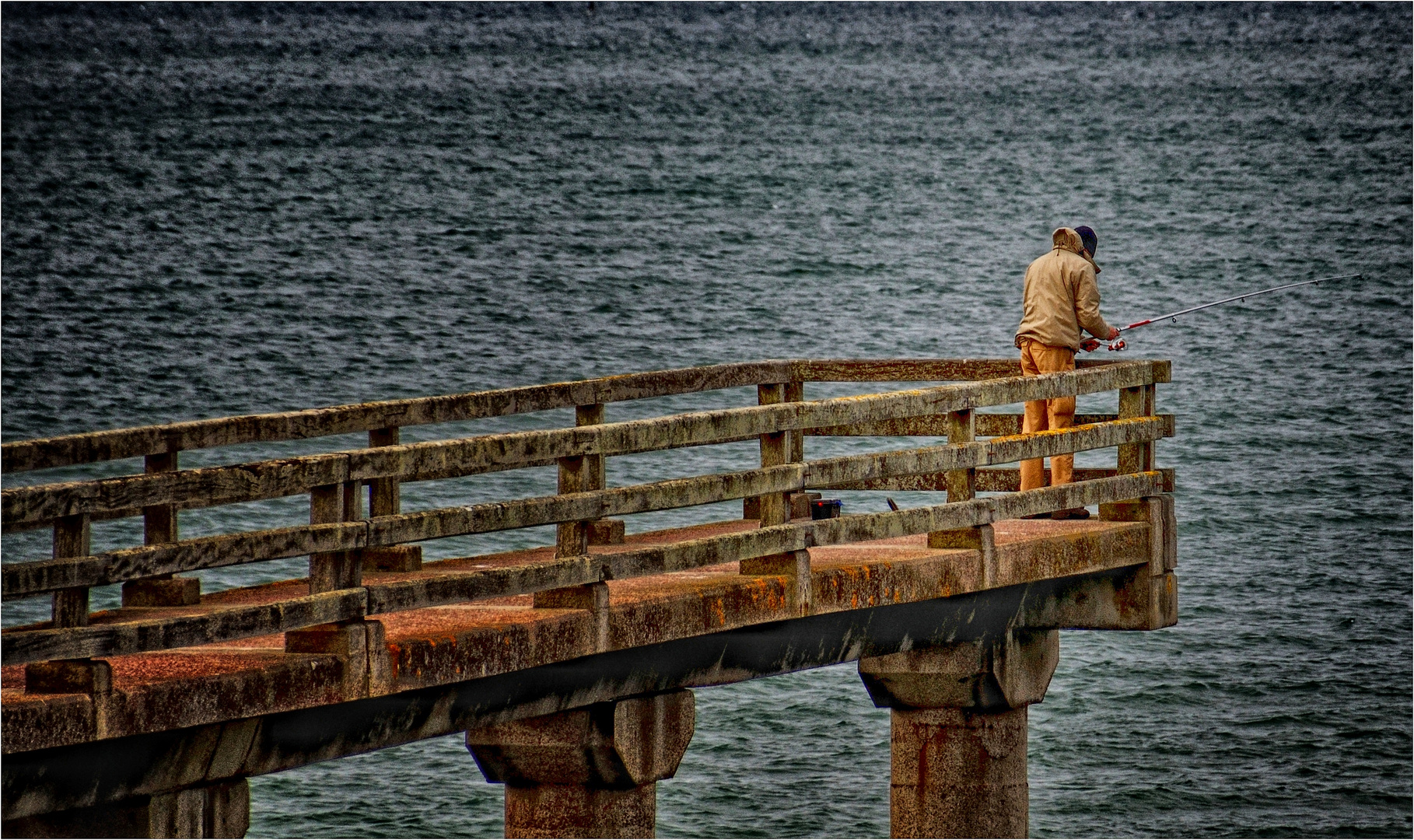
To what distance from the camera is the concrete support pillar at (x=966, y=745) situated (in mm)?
11633

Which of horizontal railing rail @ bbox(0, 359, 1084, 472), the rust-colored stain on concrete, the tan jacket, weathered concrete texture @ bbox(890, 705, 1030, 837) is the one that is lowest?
weathered concrete texture @ bbox(890, 705, 1030, 837)

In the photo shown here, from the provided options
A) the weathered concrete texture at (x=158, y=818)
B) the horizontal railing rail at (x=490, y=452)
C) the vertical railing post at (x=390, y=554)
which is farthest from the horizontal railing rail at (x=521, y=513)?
the vertical railing post at (x=390, y=554)

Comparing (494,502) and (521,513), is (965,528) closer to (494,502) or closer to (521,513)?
(494,502)

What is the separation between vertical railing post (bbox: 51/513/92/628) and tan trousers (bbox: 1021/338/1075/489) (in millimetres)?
5953

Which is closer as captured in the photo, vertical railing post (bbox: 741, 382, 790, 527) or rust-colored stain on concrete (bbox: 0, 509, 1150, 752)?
rust-colored stain on concrete (bbox: 0, 509, 1150, 752)

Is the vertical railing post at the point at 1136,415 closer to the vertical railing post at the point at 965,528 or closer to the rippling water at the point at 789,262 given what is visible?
the vertical railing post at the point at 965,528

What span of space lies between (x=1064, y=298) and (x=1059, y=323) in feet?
0.43

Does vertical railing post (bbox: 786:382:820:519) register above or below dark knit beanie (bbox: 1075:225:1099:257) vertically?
below

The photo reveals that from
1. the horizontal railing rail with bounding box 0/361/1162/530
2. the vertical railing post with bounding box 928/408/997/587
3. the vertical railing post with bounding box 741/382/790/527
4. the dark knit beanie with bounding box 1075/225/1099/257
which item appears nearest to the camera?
the horizontal railing rail with bounding box 0/361/1162/530

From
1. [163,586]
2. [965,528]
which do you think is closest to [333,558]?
[163,586]

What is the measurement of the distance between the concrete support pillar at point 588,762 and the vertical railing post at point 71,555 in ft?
8.04

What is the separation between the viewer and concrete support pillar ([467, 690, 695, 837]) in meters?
9.15

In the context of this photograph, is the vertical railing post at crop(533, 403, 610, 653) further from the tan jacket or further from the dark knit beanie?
the dark knit beanie

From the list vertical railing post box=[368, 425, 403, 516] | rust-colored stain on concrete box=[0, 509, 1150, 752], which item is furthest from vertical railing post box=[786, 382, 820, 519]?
vertical railing post box=[368, 425, 403, 516]
